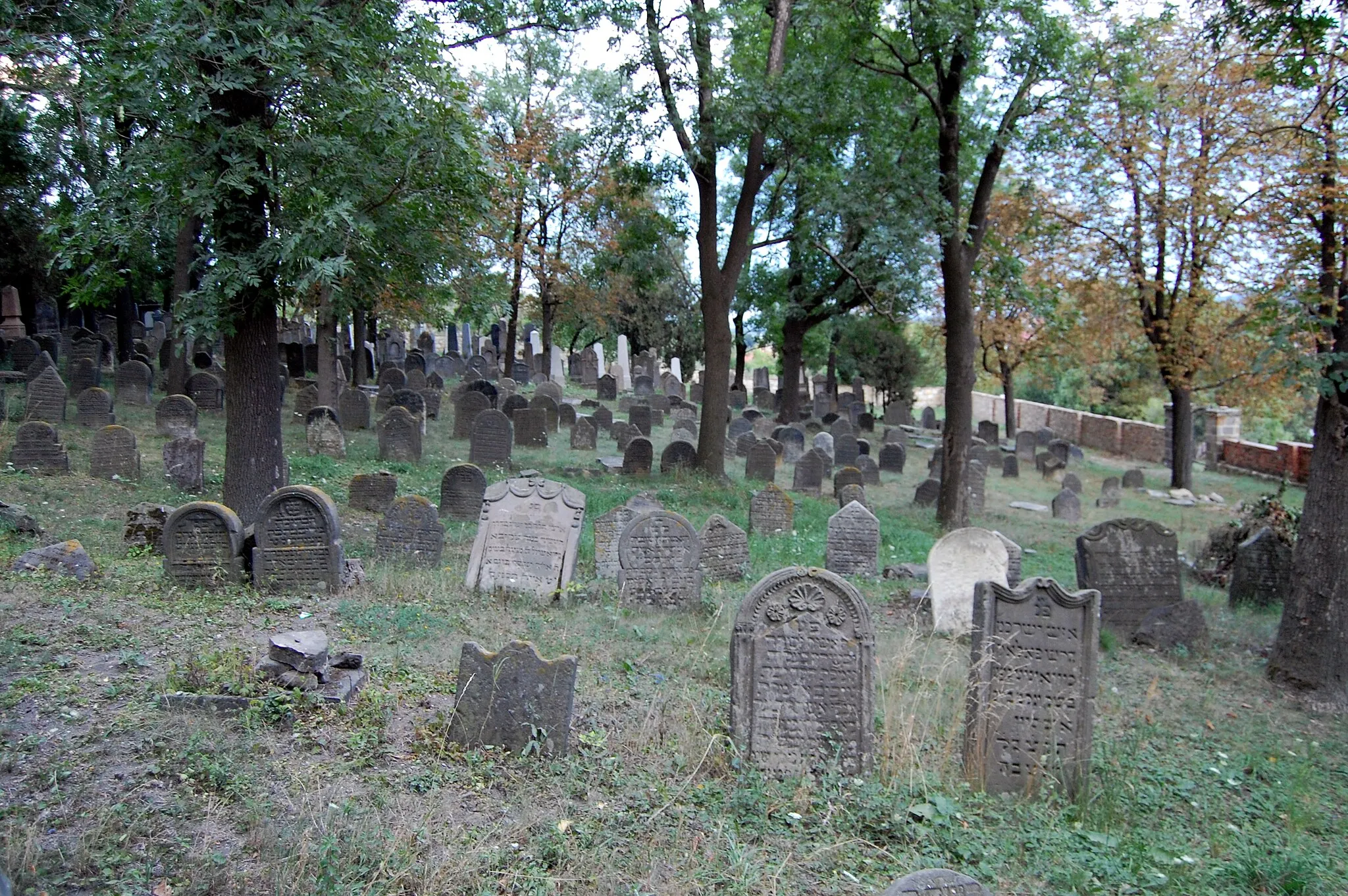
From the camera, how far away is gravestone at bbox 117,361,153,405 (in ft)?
57.0

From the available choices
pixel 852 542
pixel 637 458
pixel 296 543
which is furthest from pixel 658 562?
pixel 637 458

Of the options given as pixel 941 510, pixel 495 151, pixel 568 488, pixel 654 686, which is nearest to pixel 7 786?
pixel 654 686

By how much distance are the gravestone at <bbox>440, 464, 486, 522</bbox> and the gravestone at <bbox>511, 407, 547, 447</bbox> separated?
5999mm

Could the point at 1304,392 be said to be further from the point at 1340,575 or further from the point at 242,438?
the point at 242,438

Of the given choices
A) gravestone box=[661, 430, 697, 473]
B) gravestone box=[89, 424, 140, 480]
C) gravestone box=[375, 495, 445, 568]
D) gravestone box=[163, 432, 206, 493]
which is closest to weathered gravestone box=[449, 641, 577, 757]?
gravestone box=[375, 495, 445, 568]

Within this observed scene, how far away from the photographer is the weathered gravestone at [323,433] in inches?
620

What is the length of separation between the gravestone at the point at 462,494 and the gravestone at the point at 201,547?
15.5 feet

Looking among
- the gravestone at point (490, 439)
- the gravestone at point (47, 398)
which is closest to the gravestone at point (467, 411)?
the gravestone at point (490, 439)

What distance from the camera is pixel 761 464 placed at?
17969 millimetres

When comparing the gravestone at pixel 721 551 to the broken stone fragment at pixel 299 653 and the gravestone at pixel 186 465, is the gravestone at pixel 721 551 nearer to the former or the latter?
the broken stone fragment at pixel 299 653

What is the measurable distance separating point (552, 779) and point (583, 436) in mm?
14394

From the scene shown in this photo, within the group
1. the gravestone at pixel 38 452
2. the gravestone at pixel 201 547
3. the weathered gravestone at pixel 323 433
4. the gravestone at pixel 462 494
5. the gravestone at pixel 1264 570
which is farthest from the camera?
the weathered gravestone at pixel 323 433

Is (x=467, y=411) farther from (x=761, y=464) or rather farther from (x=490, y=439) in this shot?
(x=761, y=464)

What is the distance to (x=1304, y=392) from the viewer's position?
8.65m
